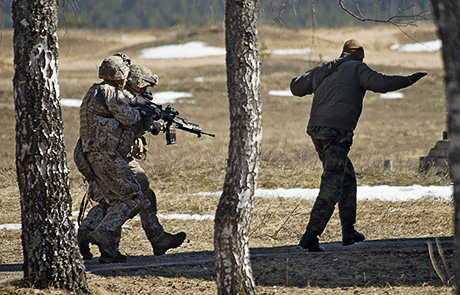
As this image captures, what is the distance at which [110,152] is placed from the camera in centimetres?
634

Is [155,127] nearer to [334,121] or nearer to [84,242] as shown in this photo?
[84,242]

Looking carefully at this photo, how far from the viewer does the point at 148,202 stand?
6.65 meters

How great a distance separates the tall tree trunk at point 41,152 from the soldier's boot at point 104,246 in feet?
4.68

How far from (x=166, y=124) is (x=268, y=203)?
3493 millimetres

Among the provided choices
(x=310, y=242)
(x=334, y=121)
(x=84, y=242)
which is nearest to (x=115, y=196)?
(x=84, y=242)

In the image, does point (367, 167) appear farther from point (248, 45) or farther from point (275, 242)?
point (248, 45)

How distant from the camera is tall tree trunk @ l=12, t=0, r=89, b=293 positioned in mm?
4625

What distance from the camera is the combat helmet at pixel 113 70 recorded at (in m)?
6.36

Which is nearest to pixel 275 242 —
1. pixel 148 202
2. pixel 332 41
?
pixel 148 202

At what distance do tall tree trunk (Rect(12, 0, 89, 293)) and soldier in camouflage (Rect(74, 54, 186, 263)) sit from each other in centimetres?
148

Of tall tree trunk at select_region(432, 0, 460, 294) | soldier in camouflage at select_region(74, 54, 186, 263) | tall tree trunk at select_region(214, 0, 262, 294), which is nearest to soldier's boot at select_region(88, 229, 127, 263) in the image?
soldier in camouflage at select_region(74, 54, 186, 263)

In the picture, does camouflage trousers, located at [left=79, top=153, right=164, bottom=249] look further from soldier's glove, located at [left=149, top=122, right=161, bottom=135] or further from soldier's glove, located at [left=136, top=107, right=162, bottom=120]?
soldier's glove, located at [left=136, top=107, right=162, bottom=120]

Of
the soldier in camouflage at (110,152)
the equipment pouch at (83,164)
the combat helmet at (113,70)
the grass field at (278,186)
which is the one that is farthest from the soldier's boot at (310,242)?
the combat helmet at (113,70)

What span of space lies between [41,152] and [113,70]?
1880 mm
